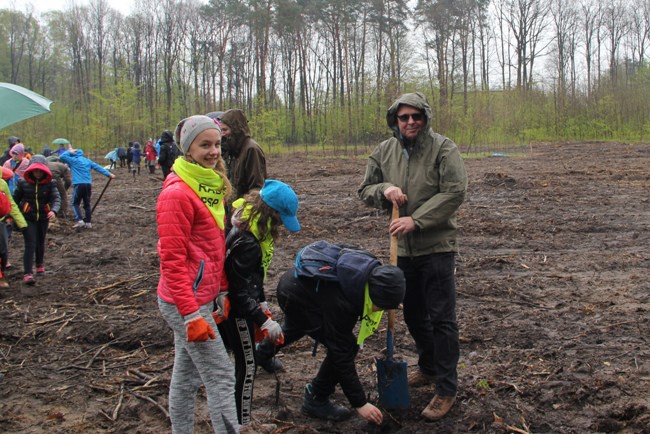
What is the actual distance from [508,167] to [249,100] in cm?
3045

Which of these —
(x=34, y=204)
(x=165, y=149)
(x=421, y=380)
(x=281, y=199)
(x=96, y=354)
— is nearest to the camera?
(x=281, y=199)

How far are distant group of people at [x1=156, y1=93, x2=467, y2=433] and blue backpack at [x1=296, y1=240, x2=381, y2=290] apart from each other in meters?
0.06

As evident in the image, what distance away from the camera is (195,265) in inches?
105

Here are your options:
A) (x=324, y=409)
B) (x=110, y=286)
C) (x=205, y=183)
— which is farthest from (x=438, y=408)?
(x=110, y=286)

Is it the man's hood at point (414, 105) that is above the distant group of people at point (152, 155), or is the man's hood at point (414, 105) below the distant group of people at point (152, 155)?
below

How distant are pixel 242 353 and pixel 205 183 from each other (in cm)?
100

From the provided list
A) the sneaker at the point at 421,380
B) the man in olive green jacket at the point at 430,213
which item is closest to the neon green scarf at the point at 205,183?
the man in olive green jacket at the point at 430,213

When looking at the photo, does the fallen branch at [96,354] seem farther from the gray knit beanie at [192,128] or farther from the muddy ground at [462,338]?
the gray knit beanie at [192,128]

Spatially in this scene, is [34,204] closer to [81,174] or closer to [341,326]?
[81,174]

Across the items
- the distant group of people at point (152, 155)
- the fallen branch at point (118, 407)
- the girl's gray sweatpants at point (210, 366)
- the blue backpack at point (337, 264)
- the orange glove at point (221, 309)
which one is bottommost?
the fallen branch at point (118, 407)

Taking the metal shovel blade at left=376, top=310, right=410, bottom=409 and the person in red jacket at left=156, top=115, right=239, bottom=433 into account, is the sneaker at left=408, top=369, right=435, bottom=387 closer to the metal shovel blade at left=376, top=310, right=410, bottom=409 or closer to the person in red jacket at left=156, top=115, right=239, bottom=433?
the metal shovel blade at left=376, top=310, right=410, bottom=409

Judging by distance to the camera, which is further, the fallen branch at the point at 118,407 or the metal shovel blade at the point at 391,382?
the fallen branch at the point at 118,407

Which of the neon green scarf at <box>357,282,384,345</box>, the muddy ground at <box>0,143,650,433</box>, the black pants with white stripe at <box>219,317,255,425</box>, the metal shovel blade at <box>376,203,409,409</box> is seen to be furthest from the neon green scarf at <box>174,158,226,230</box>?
the muddy ground at <box>0,143,650,433</box>

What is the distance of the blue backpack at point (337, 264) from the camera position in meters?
3.07
